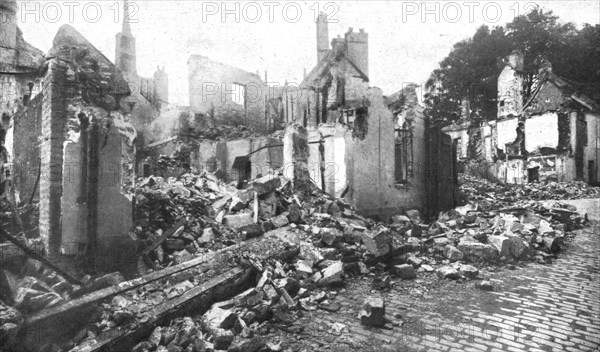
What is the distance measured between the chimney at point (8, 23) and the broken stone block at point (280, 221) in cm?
1044

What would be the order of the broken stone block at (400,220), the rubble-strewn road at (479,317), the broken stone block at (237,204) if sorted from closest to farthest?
the rubble-strewn road at (479,317)
the broken stone block at (237,204)
the broken stone block at (400,220)

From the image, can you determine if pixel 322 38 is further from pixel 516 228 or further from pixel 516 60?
pixel 516 228

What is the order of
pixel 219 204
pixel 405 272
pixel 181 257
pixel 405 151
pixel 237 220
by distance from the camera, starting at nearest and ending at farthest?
1. pixel 181 257
2. pixel 405 272
3. pixel 237 220
4. pixel 219 204
5. pixel 405 151

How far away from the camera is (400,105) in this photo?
12.8 meters

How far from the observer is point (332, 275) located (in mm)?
5738

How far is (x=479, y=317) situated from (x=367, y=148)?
6.73 metres

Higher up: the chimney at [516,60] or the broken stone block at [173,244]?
the chimney at [516,60]

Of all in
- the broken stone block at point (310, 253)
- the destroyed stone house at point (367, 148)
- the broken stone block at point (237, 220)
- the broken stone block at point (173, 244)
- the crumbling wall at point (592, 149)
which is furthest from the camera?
the crumbling wall at point (592, 149)

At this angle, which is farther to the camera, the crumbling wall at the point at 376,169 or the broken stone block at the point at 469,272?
the crumbling wall at the point at 376,169

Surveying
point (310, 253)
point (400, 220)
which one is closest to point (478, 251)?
point (400, 220)

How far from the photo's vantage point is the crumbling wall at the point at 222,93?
27953 millimetres

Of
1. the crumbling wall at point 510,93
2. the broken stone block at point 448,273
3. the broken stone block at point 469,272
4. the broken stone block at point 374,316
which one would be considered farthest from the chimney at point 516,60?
the broken stone block at point 374,316

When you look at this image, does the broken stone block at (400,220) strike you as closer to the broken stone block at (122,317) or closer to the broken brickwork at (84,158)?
the broken brickwork at (84,158)

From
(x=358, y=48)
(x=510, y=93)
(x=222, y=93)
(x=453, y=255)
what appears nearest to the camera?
(x=453, y=255)
